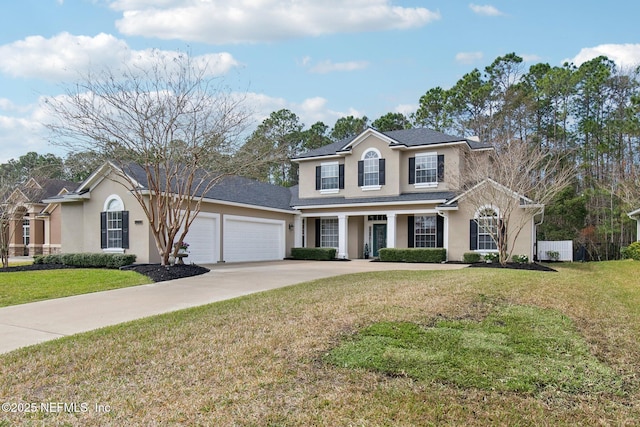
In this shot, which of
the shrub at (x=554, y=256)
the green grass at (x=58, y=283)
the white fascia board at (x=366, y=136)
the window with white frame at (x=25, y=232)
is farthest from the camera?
the window with white frame at (x=25, y=232)

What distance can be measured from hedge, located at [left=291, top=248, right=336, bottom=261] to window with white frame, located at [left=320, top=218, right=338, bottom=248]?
1.72 metres

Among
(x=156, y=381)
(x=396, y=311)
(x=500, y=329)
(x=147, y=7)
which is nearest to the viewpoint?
(x=156, y=381)

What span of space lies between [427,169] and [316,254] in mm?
7437

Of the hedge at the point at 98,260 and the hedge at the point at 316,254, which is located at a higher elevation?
the hedge at the point at 98,260

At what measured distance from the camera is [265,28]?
583 inches

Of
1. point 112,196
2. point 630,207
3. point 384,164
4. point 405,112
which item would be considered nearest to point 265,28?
point 112,196

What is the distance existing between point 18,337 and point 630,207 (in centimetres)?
2695

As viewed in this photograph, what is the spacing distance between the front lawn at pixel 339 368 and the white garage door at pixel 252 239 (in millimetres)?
13196

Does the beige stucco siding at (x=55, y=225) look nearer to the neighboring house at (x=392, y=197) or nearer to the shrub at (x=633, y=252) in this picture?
the neighboring house at (x=392, y=197)

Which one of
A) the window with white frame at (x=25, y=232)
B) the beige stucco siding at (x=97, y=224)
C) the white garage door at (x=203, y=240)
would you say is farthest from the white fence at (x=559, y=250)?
the window with white frame at (x=25, y=232)

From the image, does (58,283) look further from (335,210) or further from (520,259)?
(520,259)

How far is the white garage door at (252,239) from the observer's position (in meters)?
21.3

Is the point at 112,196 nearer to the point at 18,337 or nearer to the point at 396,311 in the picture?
the point at 18,337

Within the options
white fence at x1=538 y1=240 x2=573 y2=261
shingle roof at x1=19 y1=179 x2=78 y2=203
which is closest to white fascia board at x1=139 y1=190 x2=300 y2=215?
white fence at x1=538 y1=240 x2=573 y2=261
